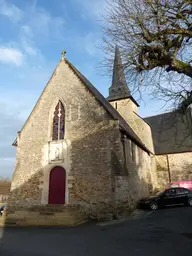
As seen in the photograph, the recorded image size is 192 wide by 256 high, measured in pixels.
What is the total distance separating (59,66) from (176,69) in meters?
9.56

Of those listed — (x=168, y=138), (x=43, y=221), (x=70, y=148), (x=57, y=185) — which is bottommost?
(x=43, y=221)

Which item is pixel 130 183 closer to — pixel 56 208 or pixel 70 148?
pixel 70 148

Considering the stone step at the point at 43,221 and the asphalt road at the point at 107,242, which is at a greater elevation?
the stone step at the point at 43,221

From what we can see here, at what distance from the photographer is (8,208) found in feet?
43.2

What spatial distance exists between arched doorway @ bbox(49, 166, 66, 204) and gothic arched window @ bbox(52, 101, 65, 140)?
6.29ft

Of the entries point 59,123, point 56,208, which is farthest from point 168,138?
point 56,208

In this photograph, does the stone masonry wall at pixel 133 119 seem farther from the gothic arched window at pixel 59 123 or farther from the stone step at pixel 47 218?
the stone step at pixel 47 218

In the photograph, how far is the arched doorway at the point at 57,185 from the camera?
11.9 m

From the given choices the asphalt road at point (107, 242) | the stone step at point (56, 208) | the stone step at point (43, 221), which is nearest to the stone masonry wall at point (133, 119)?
the stone step at point (56, 208)

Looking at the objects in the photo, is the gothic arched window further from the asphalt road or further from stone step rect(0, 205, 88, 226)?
the asphalt road

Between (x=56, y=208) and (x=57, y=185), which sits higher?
(x=57, y=185)

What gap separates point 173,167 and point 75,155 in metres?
12.7

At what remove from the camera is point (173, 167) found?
21.1m

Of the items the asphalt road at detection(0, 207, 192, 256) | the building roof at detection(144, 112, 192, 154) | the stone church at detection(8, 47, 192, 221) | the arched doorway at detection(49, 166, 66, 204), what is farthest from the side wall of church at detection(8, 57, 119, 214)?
the building roof at detection(144, 112, 192, 154)
